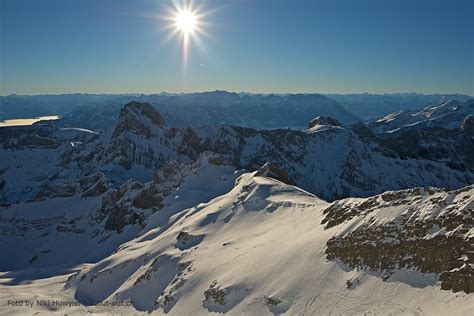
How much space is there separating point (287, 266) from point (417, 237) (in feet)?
38.5

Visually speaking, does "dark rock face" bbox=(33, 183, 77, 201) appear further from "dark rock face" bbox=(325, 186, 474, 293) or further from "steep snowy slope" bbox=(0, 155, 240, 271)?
"dark rock face" bbox=(325, 186, 474, 293)

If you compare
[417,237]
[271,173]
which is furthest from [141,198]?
[417,237]

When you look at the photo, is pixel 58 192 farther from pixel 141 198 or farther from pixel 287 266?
pixel 287 266

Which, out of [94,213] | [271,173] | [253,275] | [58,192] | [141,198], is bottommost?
[94,213]

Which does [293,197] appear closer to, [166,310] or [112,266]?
[166,310]

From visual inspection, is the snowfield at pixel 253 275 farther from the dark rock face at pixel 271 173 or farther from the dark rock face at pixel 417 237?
the dark rock face at pixel 271 173

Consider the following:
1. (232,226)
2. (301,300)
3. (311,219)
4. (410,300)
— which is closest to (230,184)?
(232,226)

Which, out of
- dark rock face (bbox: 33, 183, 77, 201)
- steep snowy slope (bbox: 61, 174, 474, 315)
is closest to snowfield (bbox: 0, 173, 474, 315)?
steep snowy slope (bbox: 61, 174, 474, 315)

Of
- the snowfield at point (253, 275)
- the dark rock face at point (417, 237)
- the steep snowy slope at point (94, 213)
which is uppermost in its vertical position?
the dark rock face at point (417, 237)

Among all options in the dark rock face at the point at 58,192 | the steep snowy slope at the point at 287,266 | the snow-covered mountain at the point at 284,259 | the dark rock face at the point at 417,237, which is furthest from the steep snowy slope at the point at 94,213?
the dark rock face at the point at 417,237

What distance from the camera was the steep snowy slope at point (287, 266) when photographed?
84.7 feet

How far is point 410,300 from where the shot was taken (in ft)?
80.2

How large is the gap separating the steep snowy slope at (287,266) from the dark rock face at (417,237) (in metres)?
0.09

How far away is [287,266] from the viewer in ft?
115
